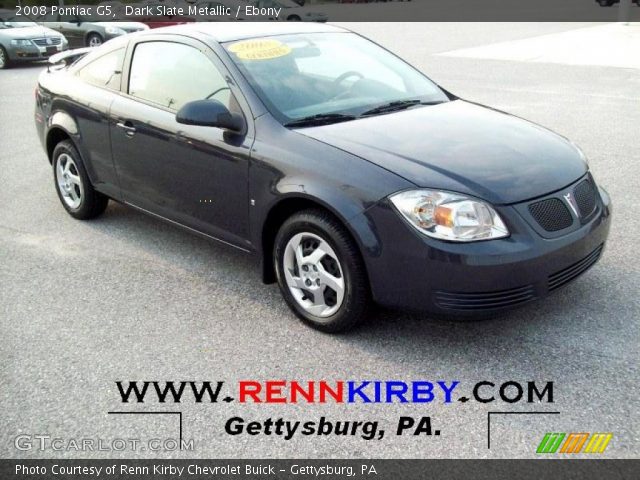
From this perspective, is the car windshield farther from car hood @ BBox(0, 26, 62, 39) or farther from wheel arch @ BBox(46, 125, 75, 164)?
car hood @ BBox(0, 26, 62, 39)

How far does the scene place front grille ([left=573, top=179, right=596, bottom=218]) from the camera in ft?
12.0

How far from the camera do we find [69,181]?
573 centimetres

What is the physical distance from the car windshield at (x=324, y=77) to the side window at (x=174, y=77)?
191mm

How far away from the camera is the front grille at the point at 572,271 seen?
344 cm

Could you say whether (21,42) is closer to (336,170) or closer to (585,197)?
(336,170)

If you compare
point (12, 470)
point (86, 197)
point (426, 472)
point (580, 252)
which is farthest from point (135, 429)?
point (86, 197)

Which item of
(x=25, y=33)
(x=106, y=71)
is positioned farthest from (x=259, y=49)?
(x=25, y=33)

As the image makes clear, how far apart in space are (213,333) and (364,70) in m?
2.05

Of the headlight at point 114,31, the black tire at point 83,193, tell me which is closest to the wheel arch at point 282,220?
the black tire at point 83,193

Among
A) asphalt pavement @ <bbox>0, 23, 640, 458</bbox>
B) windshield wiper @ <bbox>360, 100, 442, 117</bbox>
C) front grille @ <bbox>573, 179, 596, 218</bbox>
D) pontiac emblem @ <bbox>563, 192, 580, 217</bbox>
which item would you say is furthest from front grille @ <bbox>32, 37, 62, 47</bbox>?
pontiac emblem @ <bbox>563, 192, 580, 217</bbox>

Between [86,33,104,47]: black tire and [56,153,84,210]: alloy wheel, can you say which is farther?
[86,33,104,47]: black tire

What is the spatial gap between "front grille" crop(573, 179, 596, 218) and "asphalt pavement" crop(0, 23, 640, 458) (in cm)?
60

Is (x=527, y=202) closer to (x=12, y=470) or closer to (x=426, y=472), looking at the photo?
(x=426, y=472)

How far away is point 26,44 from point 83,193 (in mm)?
12548
